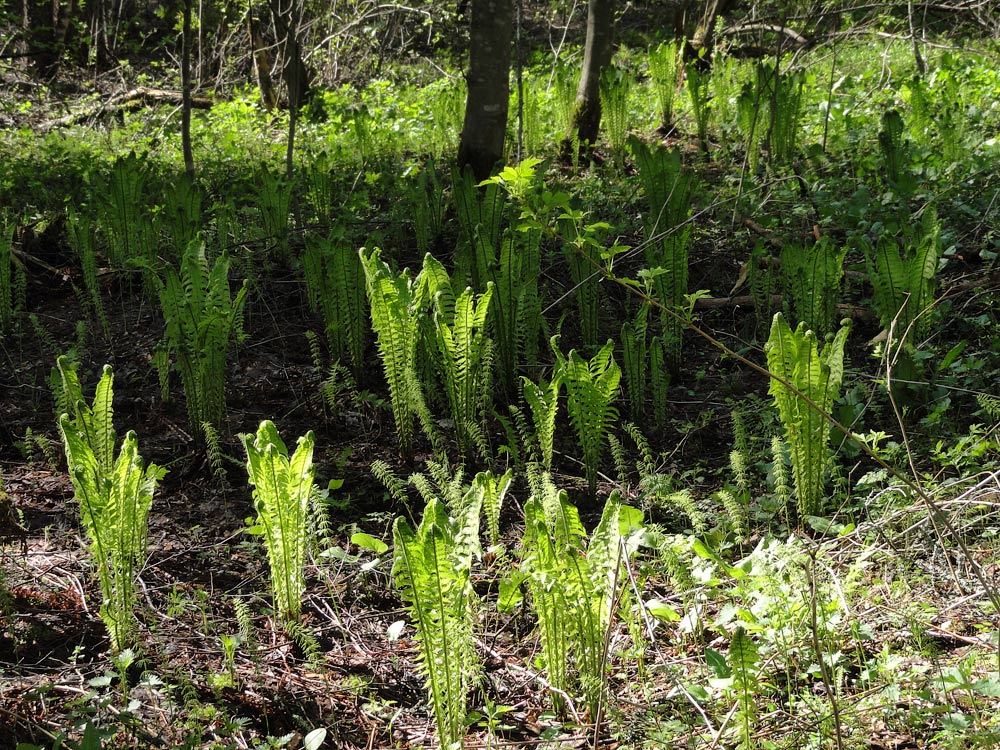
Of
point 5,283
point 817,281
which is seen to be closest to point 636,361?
point 817,281

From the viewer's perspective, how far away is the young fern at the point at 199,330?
9.54ft

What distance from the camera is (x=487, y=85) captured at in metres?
5.09

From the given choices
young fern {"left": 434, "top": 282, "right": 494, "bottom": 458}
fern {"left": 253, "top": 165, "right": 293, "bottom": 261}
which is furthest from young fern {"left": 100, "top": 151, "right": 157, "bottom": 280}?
young fern {"left": 434, "top": 282, "right": 494, "bottom": 458}

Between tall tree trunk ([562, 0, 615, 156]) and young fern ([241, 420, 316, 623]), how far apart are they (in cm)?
449

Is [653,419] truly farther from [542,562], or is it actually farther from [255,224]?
[255,224]

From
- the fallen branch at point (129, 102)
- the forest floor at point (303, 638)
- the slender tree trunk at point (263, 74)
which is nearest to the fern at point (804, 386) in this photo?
the forest floor at point (303, 638)

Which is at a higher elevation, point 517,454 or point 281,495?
point 281,495

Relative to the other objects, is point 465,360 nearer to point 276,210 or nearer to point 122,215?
point 276,210

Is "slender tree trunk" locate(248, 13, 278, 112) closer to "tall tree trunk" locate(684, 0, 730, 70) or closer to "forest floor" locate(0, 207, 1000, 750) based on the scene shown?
"tall tree trunk" locate(684, 0, 730, 70)

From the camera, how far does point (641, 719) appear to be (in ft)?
6.21

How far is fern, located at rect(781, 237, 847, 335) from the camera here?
323 centimetres

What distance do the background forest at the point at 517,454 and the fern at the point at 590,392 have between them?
1cm

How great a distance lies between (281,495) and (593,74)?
4932 mm

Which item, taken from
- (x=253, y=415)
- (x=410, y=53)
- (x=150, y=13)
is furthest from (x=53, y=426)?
(x=150, y=13)
